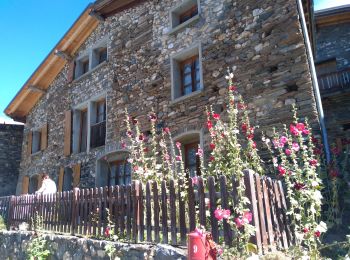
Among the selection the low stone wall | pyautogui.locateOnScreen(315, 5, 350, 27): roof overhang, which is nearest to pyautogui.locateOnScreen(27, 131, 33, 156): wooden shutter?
the low stone wall

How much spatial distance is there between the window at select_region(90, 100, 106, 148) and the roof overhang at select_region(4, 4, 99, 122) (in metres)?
2.88

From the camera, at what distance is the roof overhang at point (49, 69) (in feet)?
36.9

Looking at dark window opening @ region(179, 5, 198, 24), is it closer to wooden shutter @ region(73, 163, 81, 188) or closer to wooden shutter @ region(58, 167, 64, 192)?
wooden shutter @ region(73, 163, 81, 188)

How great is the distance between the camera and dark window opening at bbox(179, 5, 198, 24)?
27.8ft

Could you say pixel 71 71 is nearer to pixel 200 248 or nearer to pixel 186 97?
pixel 186 97

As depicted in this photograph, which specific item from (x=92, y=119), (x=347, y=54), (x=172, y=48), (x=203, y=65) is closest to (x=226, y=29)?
(x=203, y=65)

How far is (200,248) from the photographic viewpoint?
2887 mm

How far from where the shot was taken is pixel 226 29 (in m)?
7.12

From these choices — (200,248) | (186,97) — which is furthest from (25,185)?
(200,248)

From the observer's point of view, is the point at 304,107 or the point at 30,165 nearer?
the point at 304,107

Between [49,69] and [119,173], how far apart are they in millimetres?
6024

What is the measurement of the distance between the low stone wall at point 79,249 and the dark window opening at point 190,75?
4415 mm

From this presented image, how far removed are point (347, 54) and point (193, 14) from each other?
6.87 m

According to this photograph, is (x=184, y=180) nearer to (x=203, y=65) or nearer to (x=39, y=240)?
(x=39, y=240)
